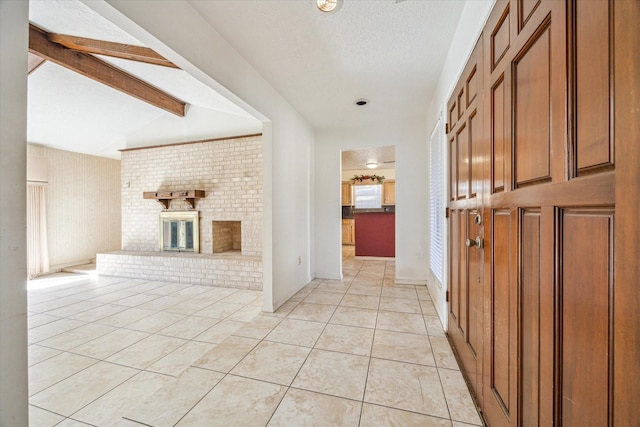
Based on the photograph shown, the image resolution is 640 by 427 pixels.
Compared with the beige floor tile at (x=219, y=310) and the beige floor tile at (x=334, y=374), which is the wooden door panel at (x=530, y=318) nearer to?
the beige floor tile at (x=334, y=374)

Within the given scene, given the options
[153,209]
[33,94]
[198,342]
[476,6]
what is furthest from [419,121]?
[33,94]

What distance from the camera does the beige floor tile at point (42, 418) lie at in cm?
136

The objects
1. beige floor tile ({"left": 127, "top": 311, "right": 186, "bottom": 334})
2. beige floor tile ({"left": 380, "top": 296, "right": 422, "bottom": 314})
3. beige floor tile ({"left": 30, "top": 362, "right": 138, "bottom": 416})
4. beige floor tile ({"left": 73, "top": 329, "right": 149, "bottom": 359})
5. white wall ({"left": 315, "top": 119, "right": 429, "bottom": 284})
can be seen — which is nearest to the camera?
beige floor tile ({"left": 30, "top": 362, "right": 138, "bottom": 416})

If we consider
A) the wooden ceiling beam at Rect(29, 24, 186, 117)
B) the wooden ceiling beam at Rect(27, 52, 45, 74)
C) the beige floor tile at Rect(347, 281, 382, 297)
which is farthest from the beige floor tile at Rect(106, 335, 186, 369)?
the wooden ceiling beam at Rect(27, 52, 45, 74)

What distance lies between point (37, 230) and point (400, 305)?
6685mm

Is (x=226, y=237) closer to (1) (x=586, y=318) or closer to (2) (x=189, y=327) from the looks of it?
(2) (x=189, y=327)

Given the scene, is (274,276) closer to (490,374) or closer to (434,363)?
(434,363)

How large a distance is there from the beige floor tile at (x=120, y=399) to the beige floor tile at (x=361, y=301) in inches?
72.6

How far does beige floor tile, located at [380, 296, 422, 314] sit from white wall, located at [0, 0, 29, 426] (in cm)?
265

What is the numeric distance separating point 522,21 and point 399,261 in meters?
3.25

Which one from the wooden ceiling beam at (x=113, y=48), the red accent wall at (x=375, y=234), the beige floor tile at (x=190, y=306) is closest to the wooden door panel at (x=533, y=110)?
the wooden ceiling beam at (x=113, y=48)

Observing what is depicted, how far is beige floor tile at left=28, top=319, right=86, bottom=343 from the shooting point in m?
2.35

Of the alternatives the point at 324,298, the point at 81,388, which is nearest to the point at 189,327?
the point at 81,388

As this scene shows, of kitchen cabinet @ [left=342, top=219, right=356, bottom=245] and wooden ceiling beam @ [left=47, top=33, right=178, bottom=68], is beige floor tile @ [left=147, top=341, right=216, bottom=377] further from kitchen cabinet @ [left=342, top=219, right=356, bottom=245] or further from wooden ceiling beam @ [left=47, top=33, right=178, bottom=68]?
kitchen cabinet @ [left=342, top=219, right=356, bottom=245]
